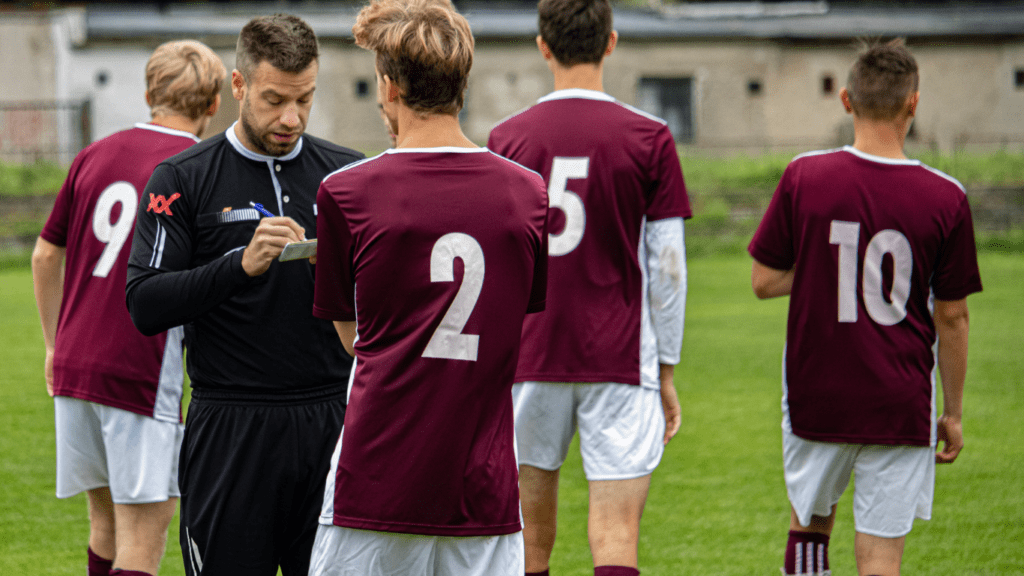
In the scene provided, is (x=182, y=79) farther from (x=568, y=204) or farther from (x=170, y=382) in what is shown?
(x=568, y=204)

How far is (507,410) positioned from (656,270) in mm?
1454

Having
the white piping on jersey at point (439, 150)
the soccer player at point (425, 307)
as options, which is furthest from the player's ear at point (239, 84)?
the white piping on jersey at point (439, 150)

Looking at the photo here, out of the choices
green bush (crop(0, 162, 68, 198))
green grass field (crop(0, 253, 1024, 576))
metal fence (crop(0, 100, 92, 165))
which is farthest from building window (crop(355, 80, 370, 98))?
green grass field (crop(0, 253, 1024, 576))

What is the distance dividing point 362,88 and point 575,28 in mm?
28075

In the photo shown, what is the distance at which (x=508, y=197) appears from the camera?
2453 millimetres

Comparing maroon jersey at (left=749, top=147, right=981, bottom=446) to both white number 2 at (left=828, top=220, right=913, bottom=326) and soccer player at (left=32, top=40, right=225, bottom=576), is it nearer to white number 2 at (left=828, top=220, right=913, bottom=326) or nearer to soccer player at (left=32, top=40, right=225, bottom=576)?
white number 2 at (left=828, top=220, right=913, bottom=326)

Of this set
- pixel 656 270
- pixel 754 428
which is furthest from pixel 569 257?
pixel 754 428

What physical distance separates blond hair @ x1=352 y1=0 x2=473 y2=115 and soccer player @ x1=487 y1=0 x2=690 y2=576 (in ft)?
4.52

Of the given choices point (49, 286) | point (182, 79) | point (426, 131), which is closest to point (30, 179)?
point (49, 286)

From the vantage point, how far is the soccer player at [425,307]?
2.40m

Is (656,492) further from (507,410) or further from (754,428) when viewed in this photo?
(507,410)

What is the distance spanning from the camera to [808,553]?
399 centimetres

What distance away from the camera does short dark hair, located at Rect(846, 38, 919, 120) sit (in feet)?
11.9

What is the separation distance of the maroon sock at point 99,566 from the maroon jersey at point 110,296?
2.25 ft
